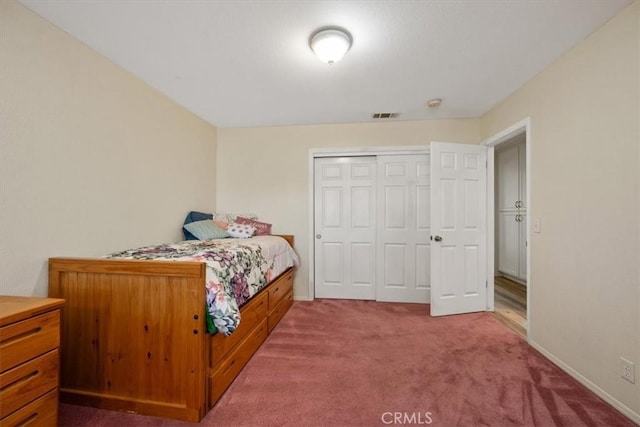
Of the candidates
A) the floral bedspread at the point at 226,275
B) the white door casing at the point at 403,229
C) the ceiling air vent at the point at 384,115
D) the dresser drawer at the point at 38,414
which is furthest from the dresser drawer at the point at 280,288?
the ceiling air vent at the point at 384,115

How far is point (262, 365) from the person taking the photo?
74.7 inches

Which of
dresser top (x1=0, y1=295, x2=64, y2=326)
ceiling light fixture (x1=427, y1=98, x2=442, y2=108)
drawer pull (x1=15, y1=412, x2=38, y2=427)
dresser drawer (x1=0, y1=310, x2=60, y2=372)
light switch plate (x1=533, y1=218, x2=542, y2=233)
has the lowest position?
drawer pull (x1=15, y1=412, x2=38, y2=427)

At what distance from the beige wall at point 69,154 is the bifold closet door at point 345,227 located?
5.94ft

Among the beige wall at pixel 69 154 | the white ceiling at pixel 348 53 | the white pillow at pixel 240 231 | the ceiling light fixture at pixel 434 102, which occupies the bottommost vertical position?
the white pillow at pixel 240 231

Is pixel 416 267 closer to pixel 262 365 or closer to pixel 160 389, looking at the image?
pixel 262 365

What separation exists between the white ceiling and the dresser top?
62.9 inches

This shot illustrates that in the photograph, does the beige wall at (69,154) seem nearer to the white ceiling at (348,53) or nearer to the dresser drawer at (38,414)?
the white ceiling at (348,53)

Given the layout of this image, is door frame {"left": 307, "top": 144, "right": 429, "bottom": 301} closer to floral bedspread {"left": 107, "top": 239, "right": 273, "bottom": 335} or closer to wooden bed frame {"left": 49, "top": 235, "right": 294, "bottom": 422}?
floral bedspread {"left": 107, "top": 239, "right": 273, "bottom": 335}

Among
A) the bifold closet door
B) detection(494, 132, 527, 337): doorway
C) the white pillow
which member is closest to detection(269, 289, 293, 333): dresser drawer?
the bifold closet door

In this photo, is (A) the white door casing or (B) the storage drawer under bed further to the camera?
(A) the white door casing

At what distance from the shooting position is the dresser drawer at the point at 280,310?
2490 mm

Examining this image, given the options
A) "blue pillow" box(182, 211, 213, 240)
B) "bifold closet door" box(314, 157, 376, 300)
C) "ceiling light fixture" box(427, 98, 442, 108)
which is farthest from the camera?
"bifold closet door" box(314, 157, 376, 300)

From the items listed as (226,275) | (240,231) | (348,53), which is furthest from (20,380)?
(348,53)

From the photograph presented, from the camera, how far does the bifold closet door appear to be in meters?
3.38
